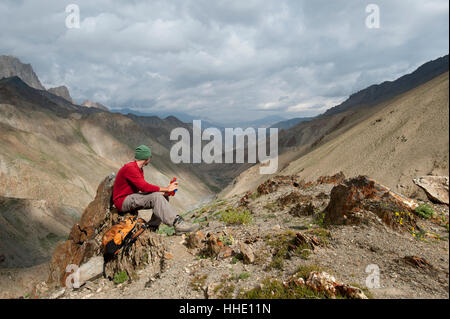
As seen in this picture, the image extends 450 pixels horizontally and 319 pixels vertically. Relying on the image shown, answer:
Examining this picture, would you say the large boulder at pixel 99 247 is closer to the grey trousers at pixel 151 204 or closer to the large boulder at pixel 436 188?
the grey trousers at pixel 151 204

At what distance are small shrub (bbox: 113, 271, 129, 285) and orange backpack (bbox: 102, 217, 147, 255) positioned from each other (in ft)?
1.67

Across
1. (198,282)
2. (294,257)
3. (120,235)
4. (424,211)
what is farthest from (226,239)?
(424,211)

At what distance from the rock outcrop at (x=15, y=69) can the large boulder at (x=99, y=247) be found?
219m

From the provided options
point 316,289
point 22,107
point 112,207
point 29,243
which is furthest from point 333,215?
point 22,107

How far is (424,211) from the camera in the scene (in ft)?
19.9

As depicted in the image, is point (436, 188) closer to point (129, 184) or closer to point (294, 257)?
point (294, 257)

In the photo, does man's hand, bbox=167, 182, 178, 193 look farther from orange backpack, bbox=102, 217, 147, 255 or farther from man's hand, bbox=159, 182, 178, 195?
orange backpack, bbox=102, 217, 147, 255

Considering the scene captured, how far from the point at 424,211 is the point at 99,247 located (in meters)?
8.33

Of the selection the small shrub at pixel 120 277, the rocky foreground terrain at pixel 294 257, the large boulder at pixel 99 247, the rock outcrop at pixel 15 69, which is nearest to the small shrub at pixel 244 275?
the rocky foreground terrain at pixel 294 257

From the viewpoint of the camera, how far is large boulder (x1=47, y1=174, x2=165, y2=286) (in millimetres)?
6250

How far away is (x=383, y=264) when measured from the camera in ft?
15.7

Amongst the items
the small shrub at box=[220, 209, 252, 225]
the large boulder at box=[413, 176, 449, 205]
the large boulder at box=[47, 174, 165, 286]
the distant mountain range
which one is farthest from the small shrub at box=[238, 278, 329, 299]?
the distant mountain range
